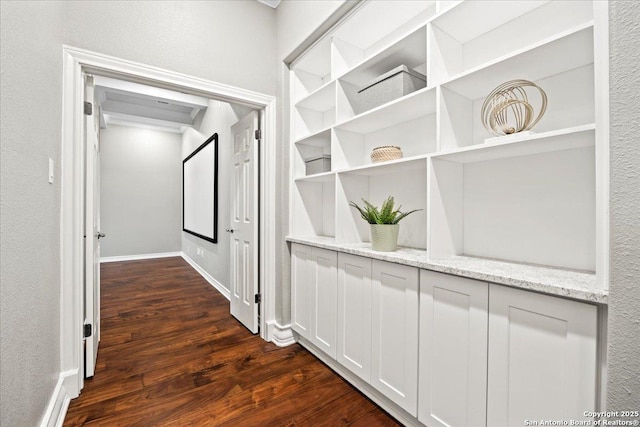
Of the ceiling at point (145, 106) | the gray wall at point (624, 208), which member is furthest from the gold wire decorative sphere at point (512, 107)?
the ceiling at point (145, 106)

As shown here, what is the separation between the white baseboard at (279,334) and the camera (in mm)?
2346

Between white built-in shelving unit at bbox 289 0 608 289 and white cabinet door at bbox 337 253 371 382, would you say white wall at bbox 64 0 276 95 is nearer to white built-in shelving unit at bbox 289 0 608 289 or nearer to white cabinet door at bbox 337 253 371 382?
white built-in shelving unit at bbox 289 0 608 289

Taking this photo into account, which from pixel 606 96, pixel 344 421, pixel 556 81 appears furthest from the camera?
pixel 344 421

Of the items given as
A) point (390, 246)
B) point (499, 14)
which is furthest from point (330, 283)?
point (499, 14)

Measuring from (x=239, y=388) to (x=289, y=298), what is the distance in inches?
31.0

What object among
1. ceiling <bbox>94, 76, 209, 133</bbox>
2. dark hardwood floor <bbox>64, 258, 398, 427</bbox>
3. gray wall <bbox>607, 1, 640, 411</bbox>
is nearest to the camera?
gray wall <bbox>607, 1, 640, 411</bbox>

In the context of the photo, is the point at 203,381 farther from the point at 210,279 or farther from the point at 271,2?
the point at 271,2

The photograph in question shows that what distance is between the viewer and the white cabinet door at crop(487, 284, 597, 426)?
86 cm

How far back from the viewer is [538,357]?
3.13 ft

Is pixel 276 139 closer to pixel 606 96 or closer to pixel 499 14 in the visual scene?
pixel 499 14

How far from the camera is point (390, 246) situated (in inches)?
62.2

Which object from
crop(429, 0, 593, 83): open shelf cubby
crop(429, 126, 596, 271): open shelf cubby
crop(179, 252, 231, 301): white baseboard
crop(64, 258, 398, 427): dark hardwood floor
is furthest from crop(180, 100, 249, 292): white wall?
crop(429, 126, 596, 271): open shelf cubby

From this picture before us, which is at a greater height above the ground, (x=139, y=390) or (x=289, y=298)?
(x=289, y=298)

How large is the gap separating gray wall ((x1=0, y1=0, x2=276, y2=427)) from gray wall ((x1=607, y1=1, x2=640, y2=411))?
1794 millimetres
